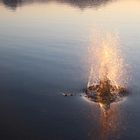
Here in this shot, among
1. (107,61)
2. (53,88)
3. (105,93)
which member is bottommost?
(105,93)

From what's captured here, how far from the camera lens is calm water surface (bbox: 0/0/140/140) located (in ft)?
216

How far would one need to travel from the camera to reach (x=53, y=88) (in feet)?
273

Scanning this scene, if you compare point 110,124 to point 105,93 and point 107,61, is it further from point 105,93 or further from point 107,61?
point 107,61

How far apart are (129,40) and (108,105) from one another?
64.8 meters

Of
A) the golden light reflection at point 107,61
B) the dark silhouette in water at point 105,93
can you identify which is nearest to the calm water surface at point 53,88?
the dark silhouette in water at point 105,93

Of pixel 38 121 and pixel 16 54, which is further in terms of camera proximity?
pixel 16 54

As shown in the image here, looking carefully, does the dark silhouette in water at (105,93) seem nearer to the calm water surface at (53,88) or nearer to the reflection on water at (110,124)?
the reflection on water at (110,124)

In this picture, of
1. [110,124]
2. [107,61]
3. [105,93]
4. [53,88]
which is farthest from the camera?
[107,61]

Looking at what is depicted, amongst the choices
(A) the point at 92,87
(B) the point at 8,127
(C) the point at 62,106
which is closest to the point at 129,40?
(A) the point at 92,87

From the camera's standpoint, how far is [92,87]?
274 ft

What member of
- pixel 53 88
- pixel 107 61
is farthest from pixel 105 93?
pixel 107 61

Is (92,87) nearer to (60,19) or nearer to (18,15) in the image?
(60,19)

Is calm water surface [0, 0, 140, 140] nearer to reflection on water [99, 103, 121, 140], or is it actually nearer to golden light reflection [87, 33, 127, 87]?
reflection on water [99, 103, 121, 140]

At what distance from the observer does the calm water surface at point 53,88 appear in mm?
65750
